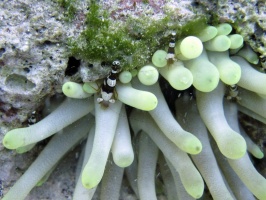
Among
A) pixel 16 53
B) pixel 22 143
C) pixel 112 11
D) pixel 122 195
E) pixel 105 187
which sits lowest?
pixel 122 195

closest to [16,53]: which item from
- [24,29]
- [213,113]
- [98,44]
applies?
[24,29]

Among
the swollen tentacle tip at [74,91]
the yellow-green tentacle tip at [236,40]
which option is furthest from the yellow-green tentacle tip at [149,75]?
the yellow-green tentacle tip at [236,40]

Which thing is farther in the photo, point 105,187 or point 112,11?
point 105,187

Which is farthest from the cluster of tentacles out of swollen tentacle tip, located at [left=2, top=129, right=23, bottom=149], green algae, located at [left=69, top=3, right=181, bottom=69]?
green algae, located at [left=69, top=3, right=181, bottom=69]

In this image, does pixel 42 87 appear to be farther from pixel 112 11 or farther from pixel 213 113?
pixel 213 113

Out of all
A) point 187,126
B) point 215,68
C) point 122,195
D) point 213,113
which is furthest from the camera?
point 122,195

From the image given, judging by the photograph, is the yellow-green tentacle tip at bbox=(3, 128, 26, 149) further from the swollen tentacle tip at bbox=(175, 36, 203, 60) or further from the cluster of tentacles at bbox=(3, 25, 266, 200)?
the swollen tentacle tip at bbox=(175, 36, 203, 60)

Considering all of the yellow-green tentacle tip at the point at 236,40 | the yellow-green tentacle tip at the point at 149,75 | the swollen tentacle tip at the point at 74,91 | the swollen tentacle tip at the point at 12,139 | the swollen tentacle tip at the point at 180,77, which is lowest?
the swollen tentacle tip at the point at 12,139

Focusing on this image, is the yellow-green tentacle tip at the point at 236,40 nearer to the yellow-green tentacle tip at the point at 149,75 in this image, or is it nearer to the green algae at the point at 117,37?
the green algae at the point at 117,37
